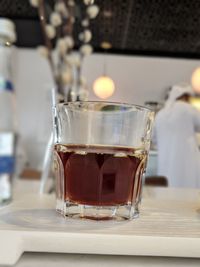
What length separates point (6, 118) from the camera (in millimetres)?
386

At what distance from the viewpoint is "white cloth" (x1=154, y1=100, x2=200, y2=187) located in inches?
27.7

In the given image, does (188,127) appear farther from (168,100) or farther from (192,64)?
(192,64)

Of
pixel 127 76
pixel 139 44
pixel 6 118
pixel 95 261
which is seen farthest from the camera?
pixel 127 76

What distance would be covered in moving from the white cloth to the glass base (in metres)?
0.34

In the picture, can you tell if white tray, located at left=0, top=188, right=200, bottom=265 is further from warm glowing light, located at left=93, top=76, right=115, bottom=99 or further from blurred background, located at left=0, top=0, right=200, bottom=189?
warm glowing light, located at left=93, top=76, right=115, bottom=99

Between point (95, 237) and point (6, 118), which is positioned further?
point (6, 118)

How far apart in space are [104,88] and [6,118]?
512mm

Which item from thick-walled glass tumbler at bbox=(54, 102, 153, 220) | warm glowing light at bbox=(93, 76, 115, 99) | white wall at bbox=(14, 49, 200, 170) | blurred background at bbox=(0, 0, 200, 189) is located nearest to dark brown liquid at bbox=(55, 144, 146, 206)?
thick-walled glass tumbler at bbox=(54, 102, 153, 220)

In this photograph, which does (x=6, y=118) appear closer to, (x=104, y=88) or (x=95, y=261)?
(x=95, y=261)

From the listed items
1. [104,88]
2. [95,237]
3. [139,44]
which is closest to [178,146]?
[104,88]

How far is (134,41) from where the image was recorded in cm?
106

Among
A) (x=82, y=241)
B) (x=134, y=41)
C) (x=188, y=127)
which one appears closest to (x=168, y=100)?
(x=188, y=127)

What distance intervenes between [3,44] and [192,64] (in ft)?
2.24

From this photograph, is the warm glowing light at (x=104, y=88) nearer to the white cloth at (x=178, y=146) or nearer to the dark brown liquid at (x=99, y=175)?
the white cloth at (x=178, y=146)
